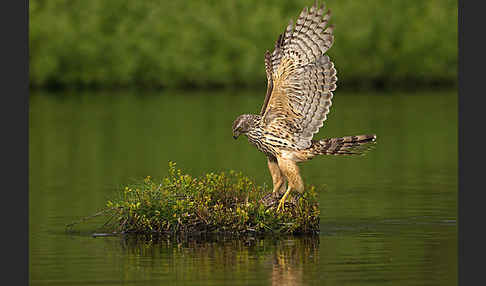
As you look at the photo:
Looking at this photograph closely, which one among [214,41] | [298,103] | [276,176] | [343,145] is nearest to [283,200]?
[276,176]

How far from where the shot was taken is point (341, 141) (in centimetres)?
2119

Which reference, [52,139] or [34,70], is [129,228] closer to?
[52,139]

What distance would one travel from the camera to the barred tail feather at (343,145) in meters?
21.2

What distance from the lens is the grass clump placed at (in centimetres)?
2108

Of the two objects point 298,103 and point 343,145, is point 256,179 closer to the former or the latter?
point 298,103

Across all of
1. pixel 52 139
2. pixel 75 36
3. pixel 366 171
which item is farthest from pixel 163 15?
pixel 366 171

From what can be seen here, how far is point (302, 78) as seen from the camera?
2152 centimetres

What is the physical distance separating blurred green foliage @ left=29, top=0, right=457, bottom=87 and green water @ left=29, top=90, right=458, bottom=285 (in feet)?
67.2

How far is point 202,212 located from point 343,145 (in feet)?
7.22

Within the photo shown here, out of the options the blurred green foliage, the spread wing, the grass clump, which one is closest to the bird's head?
the spread wing

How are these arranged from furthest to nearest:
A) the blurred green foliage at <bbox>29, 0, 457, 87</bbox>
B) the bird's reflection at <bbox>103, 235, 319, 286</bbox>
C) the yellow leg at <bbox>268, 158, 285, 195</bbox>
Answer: the blurred green foliage at <bbox>29, 0, 457, 87</bbox> < the yellow leg at <bbox>268, 158, 285, 195</bbox> < the bird's reflection at <bbox>103, 235, 319, 286</bbox>

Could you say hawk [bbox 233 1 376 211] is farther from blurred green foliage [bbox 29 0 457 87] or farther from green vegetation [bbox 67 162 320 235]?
blurred green foliage [bbox 29 0 457 87]

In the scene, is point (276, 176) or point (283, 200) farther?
point (276, 176)

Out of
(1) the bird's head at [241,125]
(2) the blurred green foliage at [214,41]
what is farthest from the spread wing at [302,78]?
(2) the blurred green foliage at [214,41]
